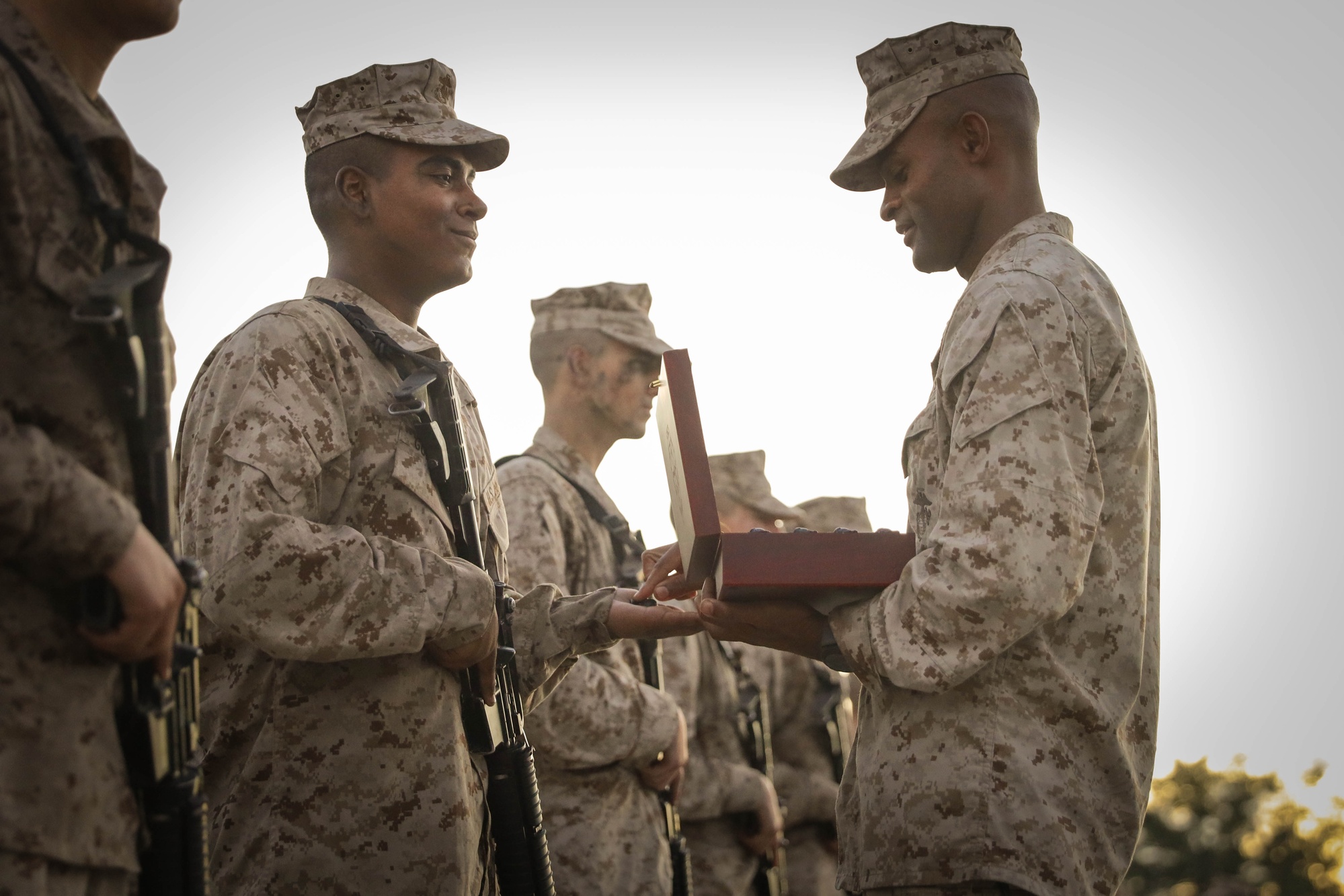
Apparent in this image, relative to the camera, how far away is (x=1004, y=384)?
3.38 m

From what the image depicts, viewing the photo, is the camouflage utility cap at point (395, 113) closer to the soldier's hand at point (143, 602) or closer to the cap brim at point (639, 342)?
the soldier's hand at point (143, 602)

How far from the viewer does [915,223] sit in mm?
4195

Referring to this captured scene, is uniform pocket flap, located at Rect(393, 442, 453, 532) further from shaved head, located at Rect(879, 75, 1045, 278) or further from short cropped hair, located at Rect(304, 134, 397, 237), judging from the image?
shaved head, located at Rect(879, 75, 1045, 278)

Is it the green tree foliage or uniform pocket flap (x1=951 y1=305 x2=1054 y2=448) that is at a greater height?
uniform pocket flap (x1=951 y1=305 x2=1054 y2=448)

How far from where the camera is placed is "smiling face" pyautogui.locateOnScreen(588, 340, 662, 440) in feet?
23.9

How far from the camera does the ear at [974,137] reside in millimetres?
4066

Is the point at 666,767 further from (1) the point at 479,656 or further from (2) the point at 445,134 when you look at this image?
(2) the point at 445,134

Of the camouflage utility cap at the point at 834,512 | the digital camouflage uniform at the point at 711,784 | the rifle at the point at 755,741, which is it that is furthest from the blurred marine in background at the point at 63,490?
the camouflage utility cap at the point at 834,512

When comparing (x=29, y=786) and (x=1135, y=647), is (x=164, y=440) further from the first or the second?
(x=1135, y=647)

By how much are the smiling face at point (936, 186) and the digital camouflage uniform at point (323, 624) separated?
72.2 inches

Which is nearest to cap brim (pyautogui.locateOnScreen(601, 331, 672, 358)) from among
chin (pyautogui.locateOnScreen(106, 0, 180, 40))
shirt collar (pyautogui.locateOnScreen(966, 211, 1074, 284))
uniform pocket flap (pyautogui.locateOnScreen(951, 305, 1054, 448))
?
shirt collar (pyautogui.locateOnScreen(966, 211, 1074, 284))

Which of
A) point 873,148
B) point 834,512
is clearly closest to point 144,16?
point 873,148

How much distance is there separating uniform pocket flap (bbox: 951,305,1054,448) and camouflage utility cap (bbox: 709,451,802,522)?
6.91 m

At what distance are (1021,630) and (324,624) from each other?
1.84 meters
